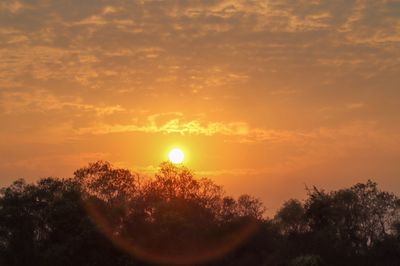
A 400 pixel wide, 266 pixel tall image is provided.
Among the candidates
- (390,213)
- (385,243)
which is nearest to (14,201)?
(385,243)

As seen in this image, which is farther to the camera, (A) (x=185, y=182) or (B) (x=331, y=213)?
(A) (x=185, y=182)

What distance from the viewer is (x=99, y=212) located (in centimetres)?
6131

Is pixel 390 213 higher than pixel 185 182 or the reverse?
the reverse

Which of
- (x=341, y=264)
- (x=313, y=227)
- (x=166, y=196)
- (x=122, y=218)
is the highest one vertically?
(x=166, y=196)

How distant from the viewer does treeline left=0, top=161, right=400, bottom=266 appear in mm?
57469

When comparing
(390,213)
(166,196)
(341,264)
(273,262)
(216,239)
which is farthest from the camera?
(390,213)

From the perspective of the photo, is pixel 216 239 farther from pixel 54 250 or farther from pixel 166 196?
pixel 54 250

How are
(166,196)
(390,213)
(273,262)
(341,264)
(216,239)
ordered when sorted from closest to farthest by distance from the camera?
(341,264), (273,262), (216,239), (166,196), (390,213)

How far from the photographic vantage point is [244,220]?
71.6m

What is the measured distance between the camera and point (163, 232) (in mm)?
58406

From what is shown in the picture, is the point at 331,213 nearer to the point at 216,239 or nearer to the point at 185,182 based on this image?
the point at 216,239

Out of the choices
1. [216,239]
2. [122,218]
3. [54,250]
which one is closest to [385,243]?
[216,239]

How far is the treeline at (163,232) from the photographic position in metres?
57.5

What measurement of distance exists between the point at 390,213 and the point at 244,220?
71.3ft
